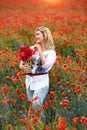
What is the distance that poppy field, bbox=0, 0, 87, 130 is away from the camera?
12.9ft

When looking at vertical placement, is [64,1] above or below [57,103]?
above

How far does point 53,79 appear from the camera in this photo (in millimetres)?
5348

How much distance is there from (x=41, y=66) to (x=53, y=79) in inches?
35.8

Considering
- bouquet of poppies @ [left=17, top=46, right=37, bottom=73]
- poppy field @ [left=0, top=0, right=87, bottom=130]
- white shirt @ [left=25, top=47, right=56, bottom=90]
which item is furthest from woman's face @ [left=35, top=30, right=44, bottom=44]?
poppy field @ [left=0, top=0, right=87, bottom=130]

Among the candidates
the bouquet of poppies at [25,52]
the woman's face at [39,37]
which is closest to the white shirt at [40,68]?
the woman's face at [39,37]

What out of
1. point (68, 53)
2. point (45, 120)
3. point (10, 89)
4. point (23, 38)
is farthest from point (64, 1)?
point (45, 120)

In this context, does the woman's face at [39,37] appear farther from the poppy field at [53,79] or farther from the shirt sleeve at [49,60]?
the poppy field at [53,79]

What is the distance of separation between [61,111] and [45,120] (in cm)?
20

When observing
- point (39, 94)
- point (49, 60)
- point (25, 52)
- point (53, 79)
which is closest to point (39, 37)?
point (49, 60)

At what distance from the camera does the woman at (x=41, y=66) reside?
4.39m

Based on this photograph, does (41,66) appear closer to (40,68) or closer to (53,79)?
(40,68)

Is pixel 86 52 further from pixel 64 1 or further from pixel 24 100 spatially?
pixel 64 1

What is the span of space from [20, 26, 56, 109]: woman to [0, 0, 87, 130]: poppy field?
0.13 meters

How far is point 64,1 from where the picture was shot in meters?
12.9
